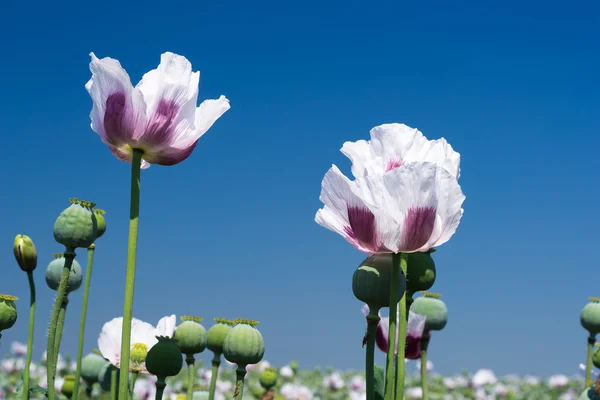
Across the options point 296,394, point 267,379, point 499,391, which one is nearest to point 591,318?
point 267,379

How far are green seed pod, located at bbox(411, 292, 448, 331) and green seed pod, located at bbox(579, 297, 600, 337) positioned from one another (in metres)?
1.05

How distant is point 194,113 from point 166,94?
93 millimetres

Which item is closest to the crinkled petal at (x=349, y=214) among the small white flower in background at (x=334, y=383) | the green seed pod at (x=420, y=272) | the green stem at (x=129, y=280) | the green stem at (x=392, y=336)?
the green stem at (x=392, y=336)

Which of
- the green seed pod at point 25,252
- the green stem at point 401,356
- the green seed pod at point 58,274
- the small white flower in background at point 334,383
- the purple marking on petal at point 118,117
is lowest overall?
the green stem at point 401,356

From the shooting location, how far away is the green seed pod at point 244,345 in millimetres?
2277

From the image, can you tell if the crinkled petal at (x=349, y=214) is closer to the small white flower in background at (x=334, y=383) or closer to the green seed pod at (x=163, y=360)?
A: the green seed pod at (x=163, y=360)

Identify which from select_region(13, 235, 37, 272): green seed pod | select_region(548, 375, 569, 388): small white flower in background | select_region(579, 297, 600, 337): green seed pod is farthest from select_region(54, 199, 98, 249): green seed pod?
select_region(548, 375, 569, 388): small white flower in background

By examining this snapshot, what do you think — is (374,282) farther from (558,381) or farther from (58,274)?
(558,381)

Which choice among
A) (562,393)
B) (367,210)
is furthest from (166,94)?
(562,393)

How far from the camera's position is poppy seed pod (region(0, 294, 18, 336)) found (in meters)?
2.35

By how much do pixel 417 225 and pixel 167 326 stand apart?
128cm

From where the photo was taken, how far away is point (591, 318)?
3.56 meters

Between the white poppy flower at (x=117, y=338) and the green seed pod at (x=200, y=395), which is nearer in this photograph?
the white poppy flower at (x=117, y=338)

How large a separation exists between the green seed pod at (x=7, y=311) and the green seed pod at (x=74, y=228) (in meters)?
0.31
